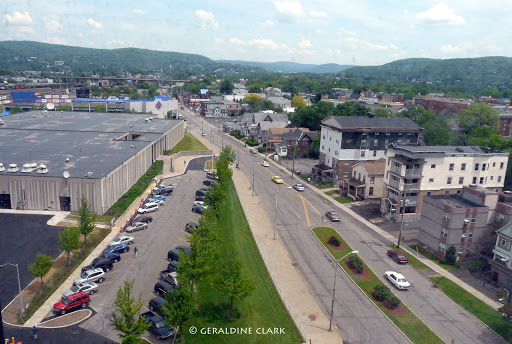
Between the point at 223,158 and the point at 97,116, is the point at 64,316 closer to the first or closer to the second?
the point at 223,158

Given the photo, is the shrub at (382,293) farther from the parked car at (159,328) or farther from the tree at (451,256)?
the parked car at (159,328)

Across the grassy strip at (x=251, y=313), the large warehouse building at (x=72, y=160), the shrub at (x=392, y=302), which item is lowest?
the grassy strip at (x=251, y=313)

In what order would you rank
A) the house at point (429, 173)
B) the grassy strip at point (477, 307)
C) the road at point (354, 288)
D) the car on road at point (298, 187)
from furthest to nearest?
the car on road at point (298, 187) < the house at point (429, 173) < the grassy strip at point (477, 307) < the road at point (354, 288)

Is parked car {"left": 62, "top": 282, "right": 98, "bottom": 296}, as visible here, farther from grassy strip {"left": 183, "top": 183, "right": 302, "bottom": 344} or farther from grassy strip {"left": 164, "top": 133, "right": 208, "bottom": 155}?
grassy strip {"left": 164, "top": 133, "right": 208, "bottom": 155}

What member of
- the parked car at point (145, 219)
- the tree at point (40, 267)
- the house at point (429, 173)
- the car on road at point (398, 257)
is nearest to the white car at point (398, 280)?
the car on road at point (398, 257)

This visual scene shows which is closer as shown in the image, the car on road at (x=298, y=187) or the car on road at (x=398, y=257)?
the car on road at (x=398, y=257)
